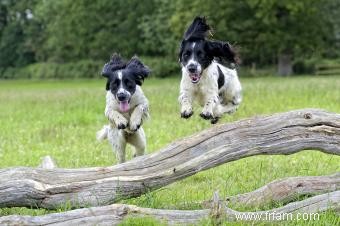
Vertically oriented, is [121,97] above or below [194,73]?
below

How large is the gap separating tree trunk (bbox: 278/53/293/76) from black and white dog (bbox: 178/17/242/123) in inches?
1425

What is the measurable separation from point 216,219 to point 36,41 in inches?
2312

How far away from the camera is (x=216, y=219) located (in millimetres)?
4633

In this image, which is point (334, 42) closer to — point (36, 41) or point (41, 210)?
point (36, 41)

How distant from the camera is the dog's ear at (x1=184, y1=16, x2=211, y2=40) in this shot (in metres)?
6.31

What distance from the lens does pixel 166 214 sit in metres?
4.71

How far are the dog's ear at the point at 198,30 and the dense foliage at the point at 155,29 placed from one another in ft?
92.4

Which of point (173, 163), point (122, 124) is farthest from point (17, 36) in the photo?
point (173, 163)

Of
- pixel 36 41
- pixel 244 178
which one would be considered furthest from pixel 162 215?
pixel 36 41

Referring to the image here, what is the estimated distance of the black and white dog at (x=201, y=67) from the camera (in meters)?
6.24

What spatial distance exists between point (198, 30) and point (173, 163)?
1.65 meters

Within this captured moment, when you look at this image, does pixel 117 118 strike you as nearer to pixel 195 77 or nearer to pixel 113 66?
pixel 113 66

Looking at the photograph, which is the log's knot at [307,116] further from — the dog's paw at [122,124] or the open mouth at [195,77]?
the dog's paw at [122,124]

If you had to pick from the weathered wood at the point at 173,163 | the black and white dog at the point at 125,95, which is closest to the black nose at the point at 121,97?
the black and white dog at the point at 125,95
